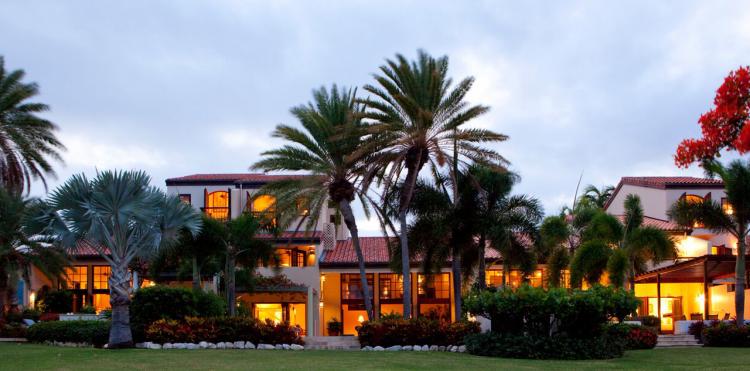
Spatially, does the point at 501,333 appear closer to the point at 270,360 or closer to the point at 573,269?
the point at 270,360

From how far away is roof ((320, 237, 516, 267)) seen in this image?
1854 inches

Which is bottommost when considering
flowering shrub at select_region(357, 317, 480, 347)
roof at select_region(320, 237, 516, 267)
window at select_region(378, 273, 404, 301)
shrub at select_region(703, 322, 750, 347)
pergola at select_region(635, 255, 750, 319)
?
shrub at select_region(703, 322, 750, 347)

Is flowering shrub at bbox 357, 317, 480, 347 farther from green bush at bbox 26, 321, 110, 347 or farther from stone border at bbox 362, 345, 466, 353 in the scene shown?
green bush at bbox 26, 321, 110, 347


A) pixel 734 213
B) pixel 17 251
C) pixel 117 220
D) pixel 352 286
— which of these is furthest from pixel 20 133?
pixel 734 213

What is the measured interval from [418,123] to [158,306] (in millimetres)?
10851

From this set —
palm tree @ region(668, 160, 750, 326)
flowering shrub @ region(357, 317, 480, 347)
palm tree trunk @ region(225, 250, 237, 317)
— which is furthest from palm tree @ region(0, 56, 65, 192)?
palm tree @ region(668, 160, 750, 326)

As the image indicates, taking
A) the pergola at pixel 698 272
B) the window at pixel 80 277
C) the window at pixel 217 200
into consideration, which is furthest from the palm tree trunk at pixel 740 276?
the window at pixel 80 277

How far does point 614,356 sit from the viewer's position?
81.0 feet

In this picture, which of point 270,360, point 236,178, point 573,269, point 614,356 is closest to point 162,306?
point 270,360

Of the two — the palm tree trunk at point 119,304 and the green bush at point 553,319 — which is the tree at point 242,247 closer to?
the palm tree trunk at point 119,304

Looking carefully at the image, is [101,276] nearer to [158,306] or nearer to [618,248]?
[158,306]

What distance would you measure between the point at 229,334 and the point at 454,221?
9733mm

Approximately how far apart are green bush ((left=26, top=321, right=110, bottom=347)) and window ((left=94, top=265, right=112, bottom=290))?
60.6ft

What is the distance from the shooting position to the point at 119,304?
25.0 m
